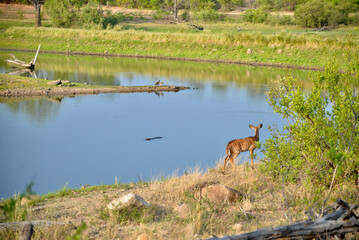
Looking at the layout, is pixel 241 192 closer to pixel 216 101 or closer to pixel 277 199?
pixel 277 199

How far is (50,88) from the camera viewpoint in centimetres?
2266

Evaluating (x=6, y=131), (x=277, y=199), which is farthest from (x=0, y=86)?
(x=277, y=199)

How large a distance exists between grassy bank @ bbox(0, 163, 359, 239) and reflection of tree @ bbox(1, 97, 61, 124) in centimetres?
929

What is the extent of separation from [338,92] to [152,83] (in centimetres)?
1863

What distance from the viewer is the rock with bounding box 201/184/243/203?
7980mm

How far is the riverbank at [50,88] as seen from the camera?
861 inches

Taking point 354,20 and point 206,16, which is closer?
point 354,20

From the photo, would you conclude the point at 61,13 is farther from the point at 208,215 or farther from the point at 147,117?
the point at 208,215

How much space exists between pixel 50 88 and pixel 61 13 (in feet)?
102

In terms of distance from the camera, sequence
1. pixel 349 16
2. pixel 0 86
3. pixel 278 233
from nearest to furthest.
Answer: pixel 278 233 → pixel 0 86 → pixel 349 16

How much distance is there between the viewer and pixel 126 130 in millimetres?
16453

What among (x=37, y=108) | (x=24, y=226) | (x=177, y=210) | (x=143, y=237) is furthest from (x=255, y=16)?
(x=24, y=226)

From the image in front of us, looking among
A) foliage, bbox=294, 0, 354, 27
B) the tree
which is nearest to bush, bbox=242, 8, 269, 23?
foliage, bbox=294, 0, 354, 27

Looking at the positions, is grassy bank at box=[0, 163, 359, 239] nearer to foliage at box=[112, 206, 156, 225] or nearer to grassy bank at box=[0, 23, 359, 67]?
foliage at box=[112, 206, 156, 225]
